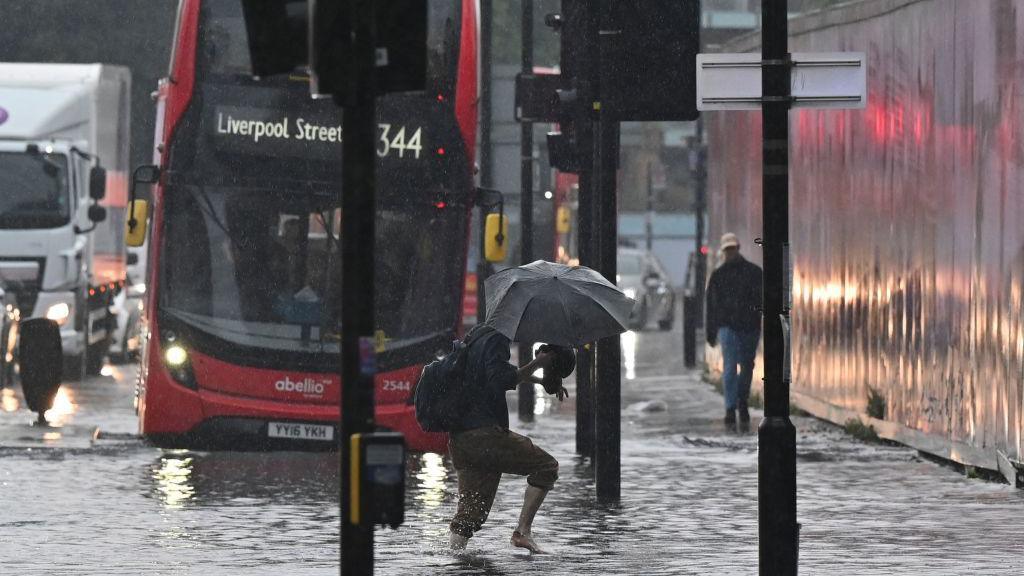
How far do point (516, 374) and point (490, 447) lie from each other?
479mm

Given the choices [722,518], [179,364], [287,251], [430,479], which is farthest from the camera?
[287,251]

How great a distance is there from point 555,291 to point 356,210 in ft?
15.9

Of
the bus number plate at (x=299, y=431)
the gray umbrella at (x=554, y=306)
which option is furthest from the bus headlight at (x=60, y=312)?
the gray umbrella at (x=554, y=306)

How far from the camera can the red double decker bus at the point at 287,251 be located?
18203 mm

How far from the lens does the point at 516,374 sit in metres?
12.3

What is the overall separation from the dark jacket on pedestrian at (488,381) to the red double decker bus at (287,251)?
18.9 feet

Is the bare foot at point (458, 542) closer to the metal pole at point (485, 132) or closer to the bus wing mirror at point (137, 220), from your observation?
the bus wing mirror at point (137, 220)

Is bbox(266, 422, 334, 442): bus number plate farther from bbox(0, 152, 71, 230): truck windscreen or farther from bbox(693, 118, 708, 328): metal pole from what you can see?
bbox(693, 118, 708, 328): metal pole

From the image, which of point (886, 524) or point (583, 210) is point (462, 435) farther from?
point (583, 210)

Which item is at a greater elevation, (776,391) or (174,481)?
(776,391)

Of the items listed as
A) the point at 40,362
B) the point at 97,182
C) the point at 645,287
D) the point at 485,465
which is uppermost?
the point at 97,182

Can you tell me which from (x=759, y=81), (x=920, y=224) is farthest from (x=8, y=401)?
(x=759, y=81)

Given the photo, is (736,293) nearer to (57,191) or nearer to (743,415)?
(743,415)

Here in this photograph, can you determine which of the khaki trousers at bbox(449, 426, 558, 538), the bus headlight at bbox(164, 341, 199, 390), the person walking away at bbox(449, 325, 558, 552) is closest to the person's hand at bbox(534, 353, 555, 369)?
the person walking away at bbox(449, 325, 558, 552)
